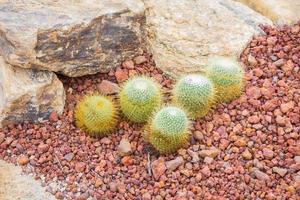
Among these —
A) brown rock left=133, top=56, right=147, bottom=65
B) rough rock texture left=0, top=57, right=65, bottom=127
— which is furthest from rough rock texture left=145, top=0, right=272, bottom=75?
rough rock texture left=0, top=57, right=65, bottom=127

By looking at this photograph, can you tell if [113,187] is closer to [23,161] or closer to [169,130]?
[169,130]

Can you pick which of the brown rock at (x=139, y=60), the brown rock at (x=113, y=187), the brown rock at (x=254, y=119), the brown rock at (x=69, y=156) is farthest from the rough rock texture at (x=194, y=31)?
the brown rock at (x=113, y=187)

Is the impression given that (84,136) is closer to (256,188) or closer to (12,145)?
(12,145)

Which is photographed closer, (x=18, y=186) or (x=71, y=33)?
(x=18, y=186)

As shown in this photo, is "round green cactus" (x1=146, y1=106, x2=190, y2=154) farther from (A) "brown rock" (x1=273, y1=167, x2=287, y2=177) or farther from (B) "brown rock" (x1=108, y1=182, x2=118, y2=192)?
(A) "brown rock" (x1=273, y1=167, x2=287, y2=177)

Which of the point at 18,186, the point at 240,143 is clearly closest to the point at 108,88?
the point at 18,186
